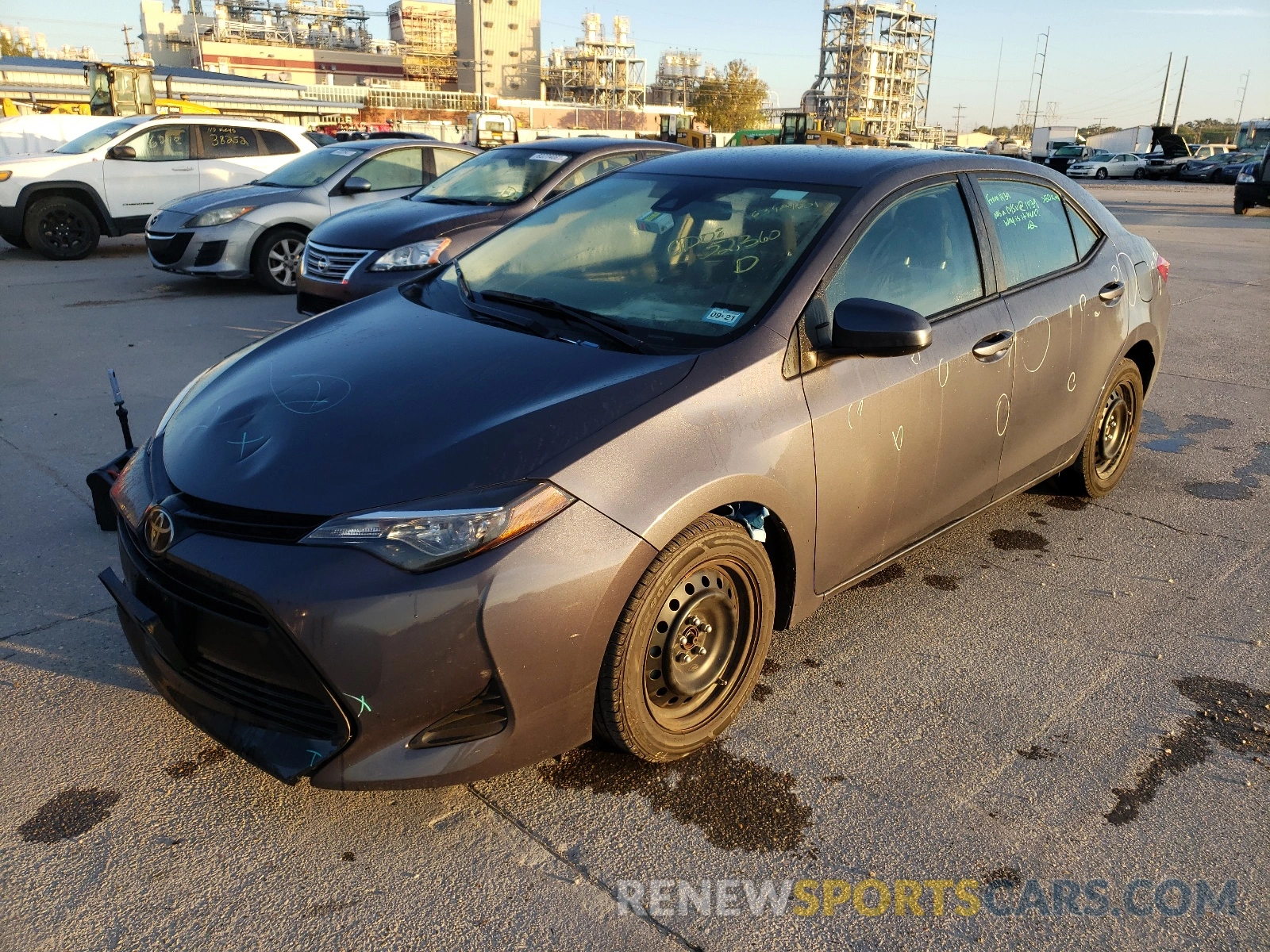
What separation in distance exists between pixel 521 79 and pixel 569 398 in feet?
356

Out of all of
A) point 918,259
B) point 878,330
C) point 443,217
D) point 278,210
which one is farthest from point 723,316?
point 278,210

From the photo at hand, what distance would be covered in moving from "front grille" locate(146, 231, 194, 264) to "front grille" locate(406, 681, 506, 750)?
28.6 feet

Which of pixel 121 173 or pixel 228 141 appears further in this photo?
pixel 228 141

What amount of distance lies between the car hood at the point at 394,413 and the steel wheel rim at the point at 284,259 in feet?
24.0

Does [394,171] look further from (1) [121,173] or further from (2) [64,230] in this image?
(2) [64,230]

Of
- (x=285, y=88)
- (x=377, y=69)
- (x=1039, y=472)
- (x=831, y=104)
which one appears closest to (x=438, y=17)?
(x=377, y=69)

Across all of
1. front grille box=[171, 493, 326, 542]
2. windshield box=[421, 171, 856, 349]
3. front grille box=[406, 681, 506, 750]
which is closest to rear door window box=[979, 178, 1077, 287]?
windshield box=[421, 171, 856, 349]

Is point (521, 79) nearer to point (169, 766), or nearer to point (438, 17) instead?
point (438, 17)

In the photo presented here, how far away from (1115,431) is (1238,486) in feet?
2.80

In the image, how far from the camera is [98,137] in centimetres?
1209

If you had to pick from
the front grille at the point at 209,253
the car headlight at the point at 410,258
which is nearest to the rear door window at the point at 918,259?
the car headlight at the point at 410,258

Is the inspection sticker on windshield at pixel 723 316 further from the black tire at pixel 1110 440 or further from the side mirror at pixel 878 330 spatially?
the black tire at pixel 1110 440

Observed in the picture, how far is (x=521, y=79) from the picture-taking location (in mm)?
101812

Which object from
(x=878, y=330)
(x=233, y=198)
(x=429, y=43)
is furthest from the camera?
(x=429, y=43)
